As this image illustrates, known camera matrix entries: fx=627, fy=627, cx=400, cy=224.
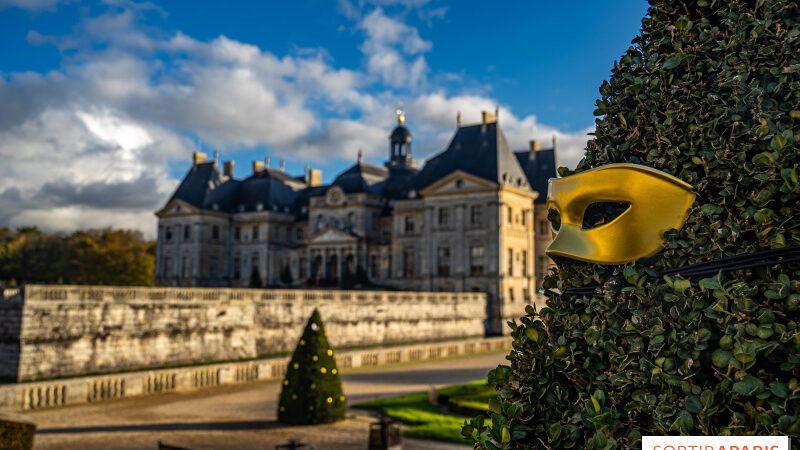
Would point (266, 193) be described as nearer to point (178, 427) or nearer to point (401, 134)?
point (401, 134)

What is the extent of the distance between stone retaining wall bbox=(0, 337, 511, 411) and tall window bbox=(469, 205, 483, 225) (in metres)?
20.2

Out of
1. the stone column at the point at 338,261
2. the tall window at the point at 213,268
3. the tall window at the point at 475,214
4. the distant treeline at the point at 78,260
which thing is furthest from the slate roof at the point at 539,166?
the distant treeline at the point at 78,260

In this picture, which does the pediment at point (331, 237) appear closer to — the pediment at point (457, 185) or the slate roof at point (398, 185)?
the slate roof at point (398, 185)

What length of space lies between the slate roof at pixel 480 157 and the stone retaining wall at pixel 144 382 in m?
21.6

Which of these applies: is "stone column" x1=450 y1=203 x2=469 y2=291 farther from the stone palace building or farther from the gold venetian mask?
the gold venetian mask

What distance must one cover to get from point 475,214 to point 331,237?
14062 mm

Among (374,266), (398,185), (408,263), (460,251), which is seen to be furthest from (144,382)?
(398,185)

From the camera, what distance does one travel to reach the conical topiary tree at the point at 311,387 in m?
14.6

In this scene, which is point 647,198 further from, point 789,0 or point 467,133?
point 467,133

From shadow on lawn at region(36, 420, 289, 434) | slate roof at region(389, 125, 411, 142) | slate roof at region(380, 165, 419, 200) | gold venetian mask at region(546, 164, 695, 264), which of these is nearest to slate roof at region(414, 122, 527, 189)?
slate roof at region(380, 165, 419, 200)

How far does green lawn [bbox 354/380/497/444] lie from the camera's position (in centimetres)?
1344

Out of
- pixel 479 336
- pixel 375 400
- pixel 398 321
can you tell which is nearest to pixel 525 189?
pixel 479 336

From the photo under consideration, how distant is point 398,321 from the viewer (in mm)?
34844

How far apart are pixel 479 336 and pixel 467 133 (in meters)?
16.2
